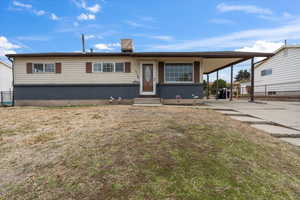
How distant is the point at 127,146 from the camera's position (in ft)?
10.8

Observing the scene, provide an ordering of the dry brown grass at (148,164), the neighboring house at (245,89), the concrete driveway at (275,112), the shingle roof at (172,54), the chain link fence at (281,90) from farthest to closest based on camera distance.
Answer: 1. the neighboring house at (245,89)
2. the chain link fence at (281,90)
3. the shingle roof at (172,54)
4. the concrete driveway at (275,112)
5. the dry brown grass at (148,164)

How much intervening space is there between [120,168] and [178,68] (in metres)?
8.91

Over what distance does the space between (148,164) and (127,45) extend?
9971 millimetres

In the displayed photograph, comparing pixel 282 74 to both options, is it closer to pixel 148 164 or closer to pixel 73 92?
pixel 73 92

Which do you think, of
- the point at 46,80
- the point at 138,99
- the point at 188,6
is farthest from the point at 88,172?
the point at 188,6

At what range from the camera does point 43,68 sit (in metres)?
10.7

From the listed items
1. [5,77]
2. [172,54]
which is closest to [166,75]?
[172,54]

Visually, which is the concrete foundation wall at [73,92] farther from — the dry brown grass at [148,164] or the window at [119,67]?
the dry brown grass at [148,164]

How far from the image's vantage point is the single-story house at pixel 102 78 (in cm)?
1048

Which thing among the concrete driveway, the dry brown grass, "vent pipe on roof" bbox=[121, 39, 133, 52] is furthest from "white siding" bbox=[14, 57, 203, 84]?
the dry brown grass

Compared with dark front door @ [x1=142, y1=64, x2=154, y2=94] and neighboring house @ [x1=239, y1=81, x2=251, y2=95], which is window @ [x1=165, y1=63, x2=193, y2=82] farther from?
neighboring house @ [x1=239, y1=81, x2=251, y2=95]

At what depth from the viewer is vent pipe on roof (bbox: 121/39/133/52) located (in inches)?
445

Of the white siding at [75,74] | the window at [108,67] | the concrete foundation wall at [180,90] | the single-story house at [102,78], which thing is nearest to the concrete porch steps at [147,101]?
the single-story house at [102,78]

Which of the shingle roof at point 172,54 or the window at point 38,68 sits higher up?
the shingle roof at point 172,54
